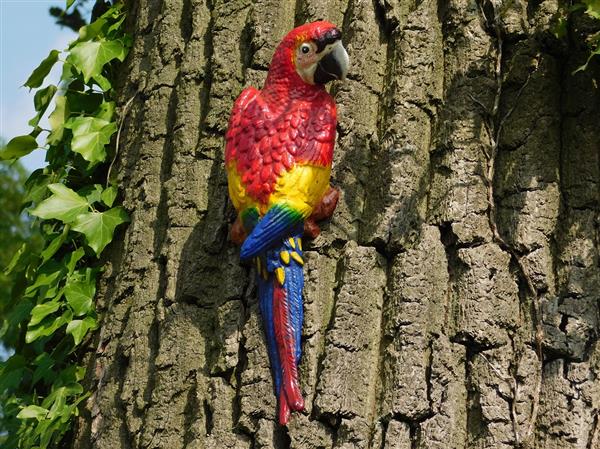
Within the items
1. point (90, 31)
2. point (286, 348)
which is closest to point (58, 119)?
point (90, 31)

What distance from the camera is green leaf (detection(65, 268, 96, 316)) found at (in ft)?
10.6

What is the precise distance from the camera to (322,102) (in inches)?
114

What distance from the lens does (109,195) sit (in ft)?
11.0

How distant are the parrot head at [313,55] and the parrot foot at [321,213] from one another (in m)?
0.35

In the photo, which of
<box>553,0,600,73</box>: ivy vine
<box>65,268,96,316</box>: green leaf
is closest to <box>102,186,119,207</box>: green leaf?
<box>65,268,96,316</box>: green leaf

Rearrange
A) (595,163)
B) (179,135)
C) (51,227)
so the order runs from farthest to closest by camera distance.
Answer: (51,227) → (179,135) → (595,163)

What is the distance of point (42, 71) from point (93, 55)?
24 centimetres

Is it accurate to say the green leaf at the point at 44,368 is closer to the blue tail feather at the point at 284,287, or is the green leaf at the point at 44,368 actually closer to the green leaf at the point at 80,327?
the green leaf at the point at 80,327

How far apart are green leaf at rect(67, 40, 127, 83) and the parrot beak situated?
101cm

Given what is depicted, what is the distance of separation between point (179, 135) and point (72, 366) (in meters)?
0.84

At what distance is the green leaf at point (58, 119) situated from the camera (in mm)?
3539

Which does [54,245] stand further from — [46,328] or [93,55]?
[93,55]

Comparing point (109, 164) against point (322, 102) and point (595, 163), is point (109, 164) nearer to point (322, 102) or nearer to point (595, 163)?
point (322, 102)

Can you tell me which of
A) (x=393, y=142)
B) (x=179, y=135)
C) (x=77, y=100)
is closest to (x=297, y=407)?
(x=393, y=142)
